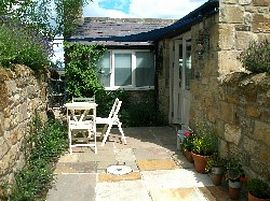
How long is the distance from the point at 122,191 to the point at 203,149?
5.39 ft

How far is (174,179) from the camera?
16.7 ft

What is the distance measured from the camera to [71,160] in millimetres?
6078

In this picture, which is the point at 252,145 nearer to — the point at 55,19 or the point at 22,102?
the point at 22,102

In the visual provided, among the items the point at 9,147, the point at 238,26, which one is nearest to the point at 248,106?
the point at 238,26

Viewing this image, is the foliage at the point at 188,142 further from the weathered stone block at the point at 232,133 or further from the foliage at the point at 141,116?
the foliage at the point at 141,116

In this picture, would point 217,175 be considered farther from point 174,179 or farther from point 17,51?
point 17,51

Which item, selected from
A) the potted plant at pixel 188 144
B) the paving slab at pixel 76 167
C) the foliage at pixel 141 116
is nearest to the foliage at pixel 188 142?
the potted plant at pixel 188 144

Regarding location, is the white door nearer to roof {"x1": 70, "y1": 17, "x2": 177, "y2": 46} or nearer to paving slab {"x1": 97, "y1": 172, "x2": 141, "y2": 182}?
roof {"x1": 70, "y1": 17, "x2": 177, "y2": 46}

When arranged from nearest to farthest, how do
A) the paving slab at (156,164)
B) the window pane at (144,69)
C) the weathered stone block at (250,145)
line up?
the weathered stone block at (250,145), the paving slab at (156,164), the window pane at (144,69)

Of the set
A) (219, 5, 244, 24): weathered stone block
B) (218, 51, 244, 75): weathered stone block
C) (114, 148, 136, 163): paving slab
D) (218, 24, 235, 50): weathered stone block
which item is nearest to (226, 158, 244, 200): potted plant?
(218, 51, 244, 75): weathered stone block

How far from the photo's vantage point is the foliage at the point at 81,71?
33.2ft

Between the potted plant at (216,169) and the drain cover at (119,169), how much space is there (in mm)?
1348

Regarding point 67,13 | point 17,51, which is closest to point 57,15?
point 67,13

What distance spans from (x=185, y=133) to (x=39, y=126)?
9.16 feet
